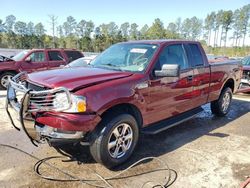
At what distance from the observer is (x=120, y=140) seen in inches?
161

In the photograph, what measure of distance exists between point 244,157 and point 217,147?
51 centimetres

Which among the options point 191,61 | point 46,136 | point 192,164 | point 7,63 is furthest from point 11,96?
point 7,63

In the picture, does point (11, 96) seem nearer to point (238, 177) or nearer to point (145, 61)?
point (145, 61)

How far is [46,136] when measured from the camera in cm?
359

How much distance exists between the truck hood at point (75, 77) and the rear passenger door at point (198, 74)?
1853 mm

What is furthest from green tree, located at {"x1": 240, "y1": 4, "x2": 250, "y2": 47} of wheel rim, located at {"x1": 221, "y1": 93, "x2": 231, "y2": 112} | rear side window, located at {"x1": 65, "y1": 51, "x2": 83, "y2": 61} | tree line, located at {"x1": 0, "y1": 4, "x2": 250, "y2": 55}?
wheel rim, located at {"x1": 221, "y1": 93, "x2": 231, "y2": 112}

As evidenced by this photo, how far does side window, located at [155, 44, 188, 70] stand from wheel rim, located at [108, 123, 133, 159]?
1.18 m

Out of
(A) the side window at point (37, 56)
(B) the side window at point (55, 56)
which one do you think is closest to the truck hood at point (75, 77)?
(A) the side window at point (37, 56)

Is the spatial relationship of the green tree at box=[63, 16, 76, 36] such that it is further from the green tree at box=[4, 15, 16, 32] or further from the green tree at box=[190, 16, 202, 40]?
the green tree at box=[190, 16, 202, 40]

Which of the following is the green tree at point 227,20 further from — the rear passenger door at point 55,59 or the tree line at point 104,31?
the rear passenger door at point 55,59

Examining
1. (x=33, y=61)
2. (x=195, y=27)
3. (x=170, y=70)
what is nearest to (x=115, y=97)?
(x=170, y=70)

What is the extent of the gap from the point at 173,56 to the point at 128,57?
886mm

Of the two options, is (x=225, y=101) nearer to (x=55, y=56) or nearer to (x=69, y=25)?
(x=55, y=56)

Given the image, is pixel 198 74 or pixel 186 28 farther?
pixel 186 28
